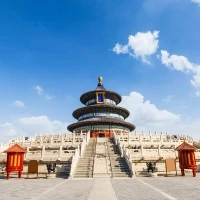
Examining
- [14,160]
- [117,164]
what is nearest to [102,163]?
[117,164]

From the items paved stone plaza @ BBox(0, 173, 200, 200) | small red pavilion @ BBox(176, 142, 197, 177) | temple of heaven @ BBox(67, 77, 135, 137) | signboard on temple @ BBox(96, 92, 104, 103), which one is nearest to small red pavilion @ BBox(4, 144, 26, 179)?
paved stone plaza @ BBox(0, 173, 200, 200)

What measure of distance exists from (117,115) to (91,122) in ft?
26.0

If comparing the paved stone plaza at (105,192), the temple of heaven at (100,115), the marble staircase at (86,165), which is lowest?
the paved stone plaza at (105,192)

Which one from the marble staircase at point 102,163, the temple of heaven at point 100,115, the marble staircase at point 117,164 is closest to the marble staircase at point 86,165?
the marble staircase at point 102,163

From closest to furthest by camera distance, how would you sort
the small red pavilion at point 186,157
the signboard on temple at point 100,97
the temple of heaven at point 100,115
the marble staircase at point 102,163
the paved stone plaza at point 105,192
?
1. the paved stone plaza at point 105,192
2. the marble staircase at point 102,163
3. the small red pavilion at point 186,157
4. the temple of heaven at point 100,115
5. the signboard on temple at point 100,97

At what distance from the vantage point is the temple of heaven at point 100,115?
4112 cm

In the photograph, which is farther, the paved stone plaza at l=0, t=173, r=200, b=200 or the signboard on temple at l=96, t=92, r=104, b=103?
the signboard on temple at l=96, t=92, r=104, b=103

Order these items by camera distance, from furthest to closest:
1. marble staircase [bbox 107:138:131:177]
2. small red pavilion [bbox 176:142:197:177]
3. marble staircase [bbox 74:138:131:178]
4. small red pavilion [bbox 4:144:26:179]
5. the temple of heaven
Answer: the temple of heaven < small red pavilion [bbox 176:142:197:177] < small red pavilion [bbox 4:144:26:179] < marble staircase [bbox 74:138:131:178] < marble staircase [bbox 107:138:131:177]

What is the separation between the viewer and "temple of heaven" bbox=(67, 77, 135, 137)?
4112 cm

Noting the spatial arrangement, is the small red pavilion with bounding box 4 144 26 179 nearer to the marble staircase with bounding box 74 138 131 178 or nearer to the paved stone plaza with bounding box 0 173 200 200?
the marble staircase with bounding box 74 138 131 178

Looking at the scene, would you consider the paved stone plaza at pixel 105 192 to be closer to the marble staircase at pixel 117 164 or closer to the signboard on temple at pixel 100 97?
the marble staircase at pixel 117 164

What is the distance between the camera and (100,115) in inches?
1768

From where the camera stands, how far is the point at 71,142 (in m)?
27.9

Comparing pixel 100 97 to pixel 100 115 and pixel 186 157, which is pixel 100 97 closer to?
pixel 100 115
